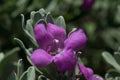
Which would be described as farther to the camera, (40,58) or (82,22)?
(82,22)

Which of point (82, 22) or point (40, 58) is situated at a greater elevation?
point (40, 58)

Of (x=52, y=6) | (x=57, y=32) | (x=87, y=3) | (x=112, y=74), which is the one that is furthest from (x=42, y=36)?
(x=87, y=3)

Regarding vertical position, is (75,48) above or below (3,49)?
above

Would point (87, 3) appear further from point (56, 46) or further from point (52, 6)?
point (56, 46)

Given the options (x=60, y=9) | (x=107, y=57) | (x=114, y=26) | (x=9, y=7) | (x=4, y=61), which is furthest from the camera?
(x=114, y=26)

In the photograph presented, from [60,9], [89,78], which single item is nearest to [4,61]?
[89,78]

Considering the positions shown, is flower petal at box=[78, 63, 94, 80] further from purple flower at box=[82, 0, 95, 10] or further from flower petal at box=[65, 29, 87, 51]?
purple flower at box=[82, 0, 95, 10]

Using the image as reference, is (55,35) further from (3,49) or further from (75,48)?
(3,49)
